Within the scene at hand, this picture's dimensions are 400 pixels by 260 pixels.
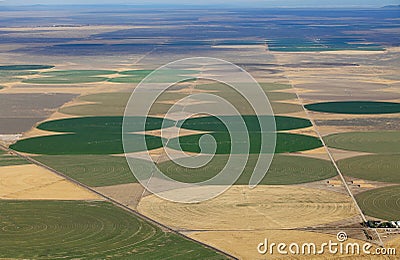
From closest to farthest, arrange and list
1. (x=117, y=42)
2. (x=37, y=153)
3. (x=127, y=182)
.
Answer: (x=127, y=182), (x=37, y=153), (x=117, y=42)

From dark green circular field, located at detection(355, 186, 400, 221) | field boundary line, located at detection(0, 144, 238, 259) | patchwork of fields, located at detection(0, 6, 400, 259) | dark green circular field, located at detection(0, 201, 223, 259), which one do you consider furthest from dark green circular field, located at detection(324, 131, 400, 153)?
dark green circular field, located at detection(0, 201, 223, 259)

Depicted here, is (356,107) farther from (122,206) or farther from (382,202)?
(122,206)

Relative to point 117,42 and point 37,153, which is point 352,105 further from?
point 117,42

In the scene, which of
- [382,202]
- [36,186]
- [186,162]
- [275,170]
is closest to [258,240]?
[382,202]

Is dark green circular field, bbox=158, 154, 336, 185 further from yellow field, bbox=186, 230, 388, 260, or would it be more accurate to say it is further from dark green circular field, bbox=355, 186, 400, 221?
yellow field, bbox=186, 230, 388, 260

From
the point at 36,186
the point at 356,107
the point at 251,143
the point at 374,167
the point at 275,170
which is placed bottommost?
the point at 36,186

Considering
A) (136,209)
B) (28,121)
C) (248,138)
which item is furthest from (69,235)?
(28,121)

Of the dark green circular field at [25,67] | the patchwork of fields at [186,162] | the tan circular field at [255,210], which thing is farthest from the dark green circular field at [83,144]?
the dark green circular field at [25,67]
